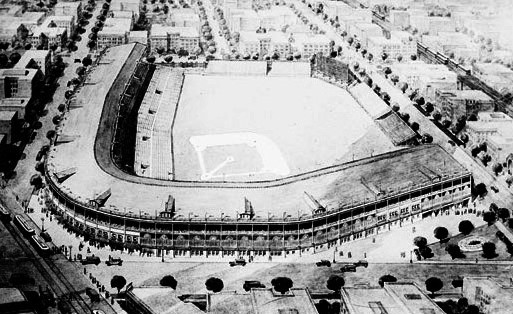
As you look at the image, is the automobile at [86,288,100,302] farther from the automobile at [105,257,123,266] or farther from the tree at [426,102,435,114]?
the tree at [426,102,435,114]

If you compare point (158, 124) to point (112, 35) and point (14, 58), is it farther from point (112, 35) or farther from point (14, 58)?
point (112, 35)

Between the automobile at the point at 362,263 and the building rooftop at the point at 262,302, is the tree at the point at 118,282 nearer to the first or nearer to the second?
the building rooftop at the point at 262,302

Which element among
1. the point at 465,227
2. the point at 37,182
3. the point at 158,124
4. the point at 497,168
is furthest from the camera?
the point at 158,124

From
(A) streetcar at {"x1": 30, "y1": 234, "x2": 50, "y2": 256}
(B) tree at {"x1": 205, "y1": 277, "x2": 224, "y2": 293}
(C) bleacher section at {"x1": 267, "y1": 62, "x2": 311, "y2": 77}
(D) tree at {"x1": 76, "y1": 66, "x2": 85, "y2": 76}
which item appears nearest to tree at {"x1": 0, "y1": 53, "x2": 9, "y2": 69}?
(D) tree at {"x1": 76, "y1": 66, "x2": 85, "y2": 76}

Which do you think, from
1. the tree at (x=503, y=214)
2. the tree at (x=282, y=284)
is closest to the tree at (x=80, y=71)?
the tree at (x=282, y=284)

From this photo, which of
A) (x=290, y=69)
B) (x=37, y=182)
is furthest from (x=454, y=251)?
(x=290, y=69)

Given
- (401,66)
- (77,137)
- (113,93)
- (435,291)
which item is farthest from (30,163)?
(401,66)
